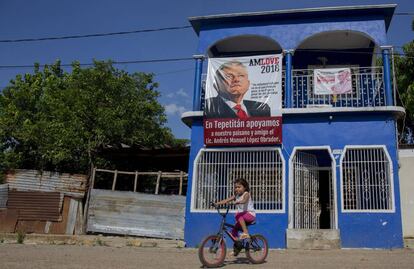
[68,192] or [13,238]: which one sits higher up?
[68,192]

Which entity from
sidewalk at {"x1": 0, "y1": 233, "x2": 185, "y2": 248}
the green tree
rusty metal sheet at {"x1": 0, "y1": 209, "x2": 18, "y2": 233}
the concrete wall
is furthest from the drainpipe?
rusty metal sheet at {"x1": 0, "y1": 209, "x2": 18, "y2": 233}

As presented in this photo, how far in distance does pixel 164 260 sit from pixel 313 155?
575 cm

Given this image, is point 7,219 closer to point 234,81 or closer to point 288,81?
point 234,81

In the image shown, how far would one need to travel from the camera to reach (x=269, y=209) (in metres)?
11.3

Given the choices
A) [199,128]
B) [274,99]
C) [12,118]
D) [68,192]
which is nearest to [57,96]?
[12,118]

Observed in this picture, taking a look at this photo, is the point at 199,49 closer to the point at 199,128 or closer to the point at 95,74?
the point at 199,128

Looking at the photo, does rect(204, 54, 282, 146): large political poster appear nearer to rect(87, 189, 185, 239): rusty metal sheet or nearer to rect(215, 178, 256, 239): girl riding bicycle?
rect(87, 189, 185, 239): rusty metal sheet

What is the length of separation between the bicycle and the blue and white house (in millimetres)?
3362

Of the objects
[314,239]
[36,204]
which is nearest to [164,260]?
[314,239]

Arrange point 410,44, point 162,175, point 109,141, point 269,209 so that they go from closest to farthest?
point 269,209, point 162,175, point 109,141, point 410,44

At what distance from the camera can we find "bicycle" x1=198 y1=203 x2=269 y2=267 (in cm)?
691

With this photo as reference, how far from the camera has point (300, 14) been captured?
39.9 ft

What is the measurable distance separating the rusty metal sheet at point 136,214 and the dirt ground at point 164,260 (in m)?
3.50

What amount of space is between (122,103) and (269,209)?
8343mm
